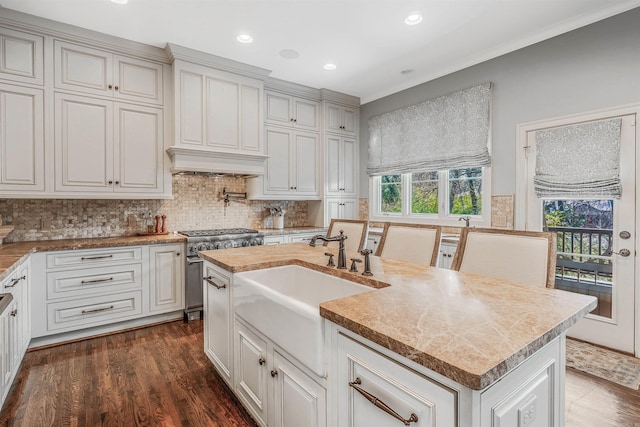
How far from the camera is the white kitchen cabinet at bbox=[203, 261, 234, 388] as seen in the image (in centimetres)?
189

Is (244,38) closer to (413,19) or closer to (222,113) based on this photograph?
(222,113)

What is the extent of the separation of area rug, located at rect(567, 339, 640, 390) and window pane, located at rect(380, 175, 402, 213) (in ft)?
7.89

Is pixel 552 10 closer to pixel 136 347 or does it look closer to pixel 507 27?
pixel 507 27

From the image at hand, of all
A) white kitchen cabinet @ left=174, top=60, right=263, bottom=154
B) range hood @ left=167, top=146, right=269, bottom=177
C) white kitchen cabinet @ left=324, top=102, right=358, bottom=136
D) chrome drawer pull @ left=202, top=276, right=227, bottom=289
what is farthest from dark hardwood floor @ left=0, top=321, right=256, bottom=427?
white kitchen cabinet @ left=324, top=102, right=358, bottom=136

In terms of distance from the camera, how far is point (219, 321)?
2020mm

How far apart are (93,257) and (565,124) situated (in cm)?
427

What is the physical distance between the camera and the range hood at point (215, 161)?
333cm

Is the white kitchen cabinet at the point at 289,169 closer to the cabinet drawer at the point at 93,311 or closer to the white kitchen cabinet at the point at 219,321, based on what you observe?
the cabinet drawer at the point at 93,311

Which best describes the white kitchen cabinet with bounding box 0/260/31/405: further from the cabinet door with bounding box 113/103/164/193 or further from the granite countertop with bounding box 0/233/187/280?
the cabinet door with bounding box 113/103/164/193

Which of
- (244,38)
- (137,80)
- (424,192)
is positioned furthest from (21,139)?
(424,192)

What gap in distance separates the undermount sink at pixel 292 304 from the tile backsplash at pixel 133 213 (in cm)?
227

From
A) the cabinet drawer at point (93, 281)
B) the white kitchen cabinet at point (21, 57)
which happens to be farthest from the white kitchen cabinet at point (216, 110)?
the cabinet drawer at point (93, 281)

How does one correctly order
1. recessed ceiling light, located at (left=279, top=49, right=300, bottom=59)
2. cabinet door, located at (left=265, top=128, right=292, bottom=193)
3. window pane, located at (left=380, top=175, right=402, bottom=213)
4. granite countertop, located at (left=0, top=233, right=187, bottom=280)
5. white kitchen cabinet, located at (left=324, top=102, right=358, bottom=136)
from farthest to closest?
white kitchen cabinet, located at (left=324, top=102, right=358, bottom=136) < window pane, located at (left=380, top=175, right=402, bottom=213) < cabinet door, located at (left=265, top=128, right=292, bottom=193) < recessed ceiling light, located at (left=279, top=49, right=300, bottom=59) < granite countertop, located at (left=0, top=233, right=187, bottom=280)

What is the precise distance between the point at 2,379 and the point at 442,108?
4.26 m
